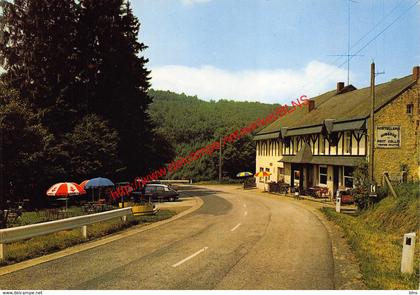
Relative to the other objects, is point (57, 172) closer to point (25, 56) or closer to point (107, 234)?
point (25, 56)

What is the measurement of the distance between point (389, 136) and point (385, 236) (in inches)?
200

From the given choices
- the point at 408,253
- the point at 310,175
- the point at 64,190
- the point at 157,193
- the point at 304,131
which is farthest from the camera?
the point at 310,175

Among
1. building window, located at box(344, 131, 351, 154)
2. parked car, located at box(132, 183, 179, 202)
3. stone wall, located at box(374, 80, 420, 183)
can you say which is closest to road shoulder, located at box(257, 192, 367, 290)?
stone wall, located at box(374, 80, 420, 183)

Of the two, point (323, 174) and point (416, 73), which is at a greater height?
point (416, 73)

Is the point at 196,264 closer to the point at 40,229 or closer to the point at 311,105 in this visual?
the point at 40,229

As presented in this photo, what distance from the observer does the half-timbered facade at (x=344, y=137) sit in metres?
29.1

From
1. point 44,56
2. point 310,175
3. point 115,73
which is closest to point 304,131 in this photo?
point 310,175

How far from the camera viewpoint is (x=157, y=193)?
35031mm

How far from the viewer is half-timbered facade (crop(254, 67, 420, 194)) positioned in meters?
29.1

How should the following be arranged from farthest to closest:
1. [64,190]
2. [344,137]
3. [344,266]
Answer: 1. [344,137]
2. [64,190]
3. [344,266]

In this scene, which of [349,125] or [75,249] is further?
[349,125]

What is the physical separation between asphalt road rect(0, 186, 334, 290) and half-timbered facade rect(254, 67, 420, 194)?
28.4 ft

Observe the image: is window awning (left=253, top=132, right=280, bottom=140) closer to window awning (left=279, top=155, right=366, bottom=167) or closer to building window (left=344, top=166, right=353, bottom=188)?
window awning (left=279, top=155, right=366, bottom=167)

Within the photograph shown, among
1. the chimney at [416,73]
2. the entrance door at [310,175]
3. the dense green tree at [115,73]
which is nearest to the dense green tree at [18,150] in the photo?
the dense green tree at [115,73]
